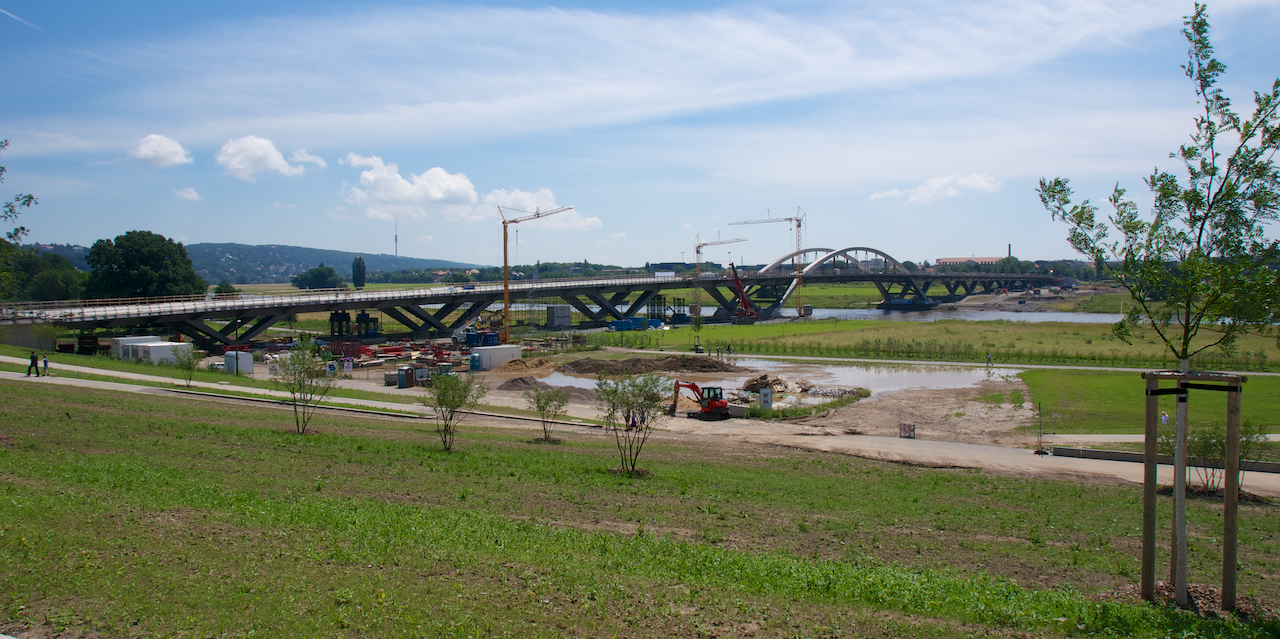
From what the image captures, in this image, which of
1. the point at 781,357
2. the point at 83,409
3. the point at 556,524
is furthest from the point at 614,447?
the point at 781,357

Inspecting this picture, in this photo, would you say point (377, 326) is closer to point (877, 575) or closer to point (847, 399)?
point (847, 399)

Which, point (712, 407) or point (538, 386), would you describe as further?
point (538, 386)

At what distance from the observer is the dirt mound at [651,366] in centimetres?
6138

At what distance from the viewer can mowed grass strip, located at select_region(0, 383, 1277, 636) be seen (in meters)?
8.53

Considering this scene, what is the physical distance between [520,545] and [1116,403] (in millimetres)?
40172

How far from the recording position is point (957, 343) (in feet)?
242

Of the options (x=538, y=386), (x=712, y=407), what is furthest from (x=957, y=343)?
(x=538, y=386)

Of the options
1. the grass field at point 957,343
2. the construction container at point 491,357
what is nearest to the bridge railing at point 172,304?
the grass field at point 957,343

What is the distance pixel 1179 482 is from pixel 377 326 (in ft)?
343

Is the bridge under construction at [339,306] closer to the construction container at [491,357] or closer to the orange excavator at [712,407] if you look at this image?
the construction container at [491,357]

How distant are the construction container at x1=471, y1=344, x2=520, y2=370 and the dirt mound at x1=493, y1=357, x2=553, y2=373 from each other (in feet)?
2.03

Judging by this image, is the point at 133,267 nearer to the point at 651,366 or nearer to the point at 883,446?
the point at 651,366

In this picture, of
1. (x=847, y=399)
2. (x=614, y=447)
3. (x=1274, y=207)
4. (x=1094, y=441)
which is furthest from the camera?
(x=847, y=399)

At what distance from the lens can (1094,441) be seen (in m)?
30.0
